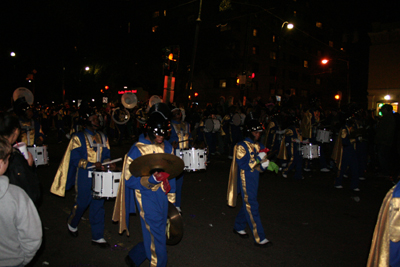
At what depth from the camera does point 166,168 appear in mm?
3197

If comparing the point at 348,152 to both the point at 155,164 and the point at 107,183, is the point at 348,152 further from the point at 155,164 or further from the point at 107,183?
the point at 155,164

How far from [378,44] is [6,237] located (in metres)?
31.0

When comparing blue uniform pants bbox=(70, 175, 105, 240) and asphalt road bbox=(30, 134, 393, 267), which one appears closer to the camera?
asphalt road bbox=(30, 134, 393, 267)

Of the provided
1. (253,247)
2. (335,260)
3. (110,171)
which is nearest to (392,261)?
(335,260)

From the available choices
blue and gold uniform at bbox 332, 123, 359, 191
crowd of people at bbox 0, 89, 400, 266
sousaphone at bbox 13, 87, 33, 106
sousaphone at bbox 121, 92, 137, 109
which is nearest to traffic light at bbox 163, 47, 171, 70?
crowd of people at bbox 0, 89, 400, 266

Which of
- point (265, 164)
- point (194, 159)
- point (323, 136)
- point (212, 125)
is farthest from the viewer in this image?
point (212, 125)

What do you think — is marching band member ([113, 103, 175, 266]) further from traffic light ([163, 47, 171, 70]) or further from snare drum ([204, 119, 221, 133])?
snare drum ([204, 119, 221, 133])

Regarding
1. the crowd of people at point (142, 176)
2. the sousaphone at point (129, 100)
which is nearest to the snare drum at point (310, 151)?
the crowd of people at point (142, 176)

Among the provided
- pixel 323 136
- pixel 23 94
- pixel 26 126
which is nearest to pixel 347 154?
pixel 323 136

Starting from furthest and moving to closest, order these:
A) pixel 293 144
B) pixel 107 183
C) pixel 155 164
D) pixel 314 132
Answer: pixel 314 132, pixel 293 144, pixel 107 183, pixel 155 164

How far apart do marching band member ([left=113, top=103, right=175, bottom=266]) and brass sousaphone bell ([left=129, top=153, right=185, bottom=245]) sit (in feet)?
0.24

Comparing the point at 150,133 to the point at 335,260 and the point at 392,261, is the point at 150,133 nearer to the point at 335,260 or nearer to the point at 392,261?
the point at 392,261

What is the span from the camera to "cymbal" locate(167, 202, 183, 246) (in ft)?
11.4

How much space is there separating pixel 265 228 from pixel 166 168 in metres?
3.12
